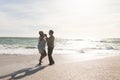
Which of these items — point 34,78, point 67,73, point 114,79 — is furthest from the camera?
point 67,73

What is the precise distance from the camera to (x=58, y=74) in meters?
8.91

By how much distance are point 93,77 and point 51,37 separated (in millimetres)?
4595

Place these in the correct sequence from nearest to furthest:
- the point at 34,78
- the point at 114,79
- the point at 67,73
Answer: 1. the point at 114,79
2. the point at 34,78
3. the point at 67,73

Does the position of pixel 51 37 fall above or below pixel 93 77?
above

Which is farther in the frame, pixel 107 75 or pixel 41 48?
pixel 41 48

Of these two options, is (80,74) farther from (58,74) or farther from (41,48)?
(41,48)

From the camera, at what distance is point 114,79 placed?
788 cm

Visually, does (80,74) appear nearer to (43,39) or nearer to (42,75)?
(42,75)

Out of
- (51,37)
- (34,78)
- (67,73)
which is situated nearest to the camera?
(34,78)

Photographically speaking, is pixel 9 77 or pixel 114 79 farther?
pixel 9 77

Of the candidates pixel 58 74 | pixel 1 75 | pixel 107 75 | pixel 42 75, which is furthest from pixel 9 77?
pixel 107 75

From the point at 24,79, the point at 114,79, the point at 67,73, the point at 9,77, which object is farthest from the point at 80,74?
the point at 9,77

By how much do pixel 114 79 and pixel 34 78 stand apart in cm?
265

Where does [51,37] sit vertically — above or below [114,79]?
above
